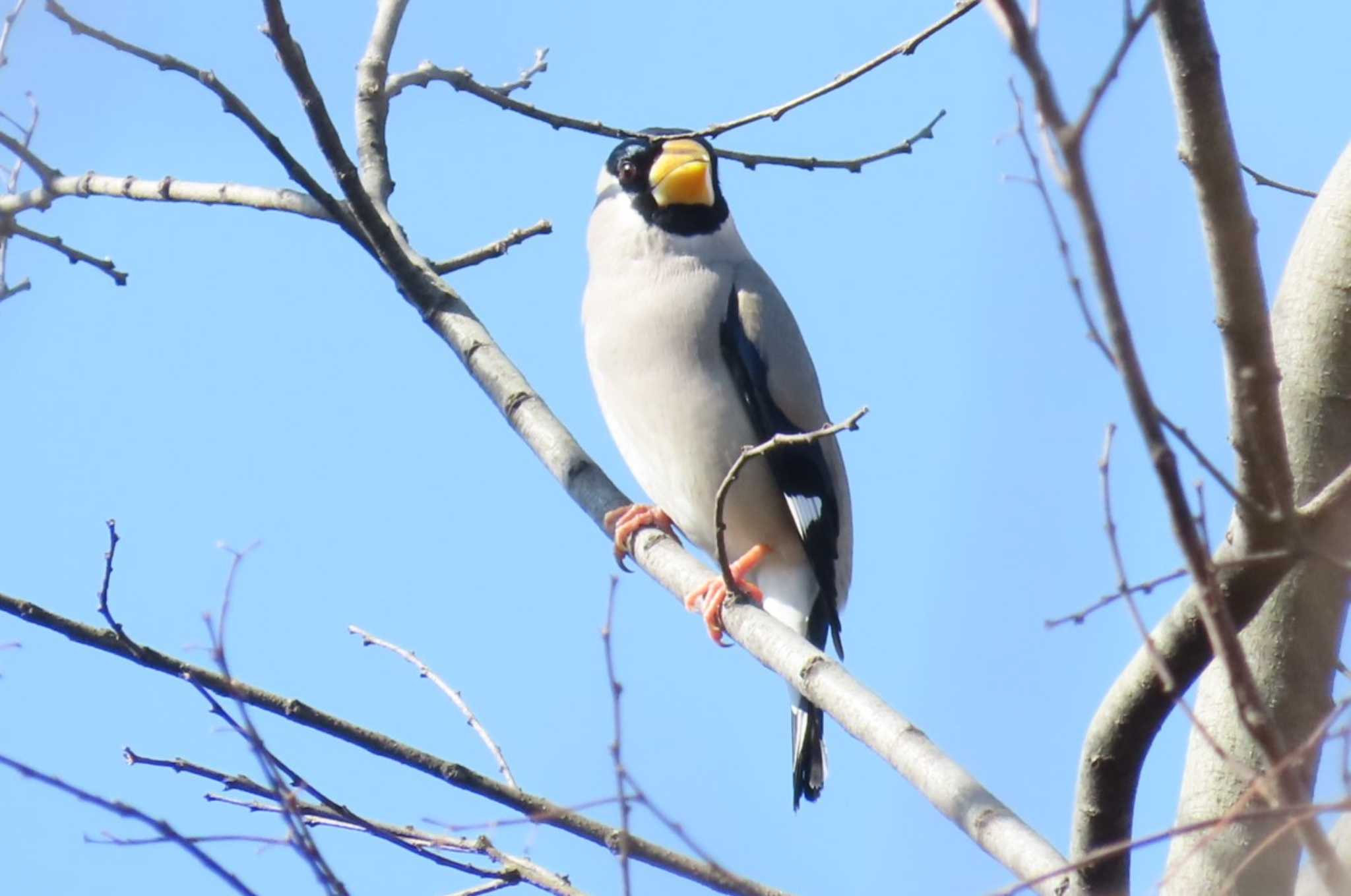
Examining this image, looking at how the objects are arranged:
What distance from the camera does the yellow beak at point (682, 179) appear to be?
17.4ft

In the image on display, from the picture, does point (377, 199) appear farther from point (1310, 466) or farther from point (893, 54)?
point (1310, 466)

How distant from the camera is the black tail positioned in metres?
4.64

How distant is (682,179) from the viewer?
17.4 ft

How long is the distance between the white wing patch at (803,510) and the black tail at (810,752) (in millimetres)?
520

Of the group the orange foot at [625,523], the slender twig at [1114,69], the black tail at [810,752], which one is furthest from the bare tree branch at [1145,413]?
the black tail at [810,752]

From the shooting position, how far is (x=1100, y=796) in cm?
240

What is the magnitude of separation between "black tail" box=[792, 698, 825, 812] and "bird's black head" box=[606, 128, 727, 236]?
63.4 inches

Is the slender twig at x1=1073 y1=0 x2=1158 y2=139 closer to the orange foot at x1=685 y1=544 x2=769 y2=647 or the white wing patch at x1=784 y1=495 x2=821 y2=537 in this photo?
the orange foot at x1=685 y1=544 x2=769 y2=647

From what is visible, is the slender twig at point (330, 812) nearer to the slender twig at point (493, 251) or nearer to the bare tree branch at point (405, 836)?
the bare tree branch at point (405, 836)

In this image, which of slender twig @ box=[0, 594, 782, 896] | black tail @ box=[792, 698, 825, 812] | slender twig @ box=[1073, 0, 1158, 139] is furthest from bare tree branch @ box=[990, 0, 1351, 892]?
black tail @ box=[792, 698, 825, 812]

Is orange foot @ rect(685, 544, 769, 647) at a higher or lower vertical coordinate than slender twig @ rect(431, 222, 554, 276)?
lower

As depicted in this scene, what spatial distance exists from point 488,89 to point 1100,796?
270 cm

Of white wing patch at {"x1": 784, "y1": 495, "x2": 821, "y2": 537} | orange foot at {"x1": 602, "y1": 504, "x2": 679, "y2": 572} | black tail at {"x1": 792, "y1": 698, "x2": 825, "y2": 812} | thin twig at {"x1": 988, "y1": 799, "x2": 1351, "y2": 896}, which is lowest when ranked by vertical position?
thin twig at {"x1": 988, "y1": 799, "x2": 1351, "y2": 896}

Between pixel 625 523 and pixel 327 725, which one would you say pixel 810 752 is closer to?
pixel 625 523
